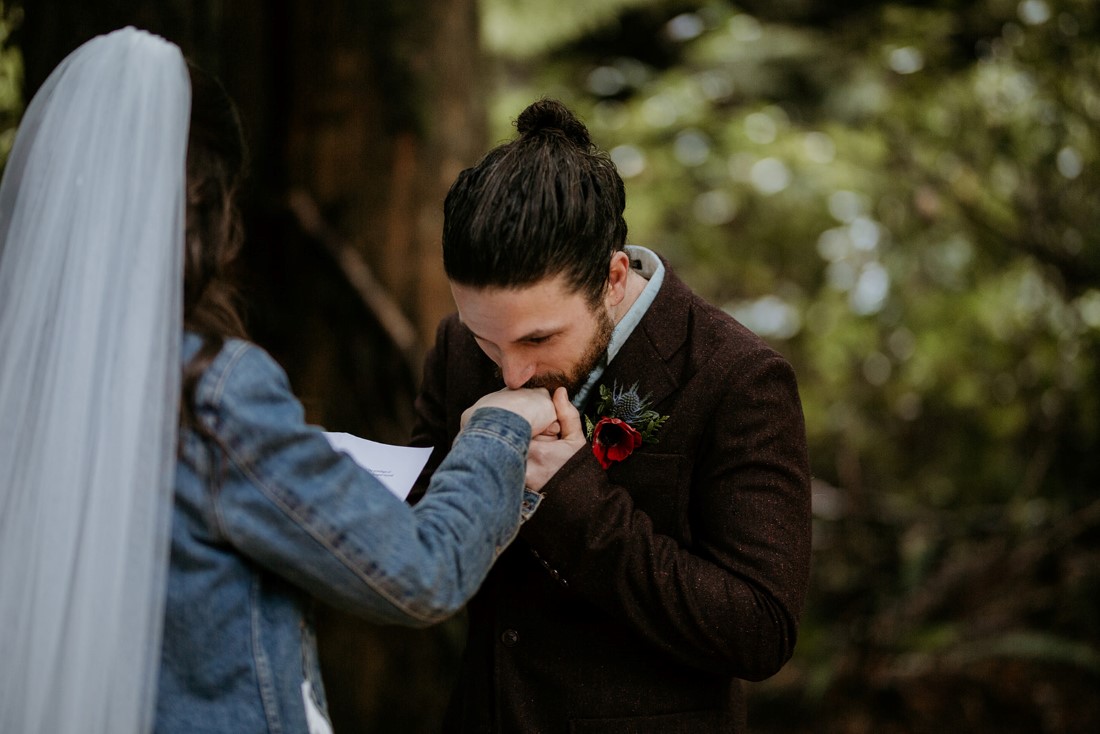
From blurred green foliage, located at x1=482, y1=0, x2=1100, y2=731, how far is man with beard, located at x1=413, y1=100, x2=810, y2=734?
3298 mm

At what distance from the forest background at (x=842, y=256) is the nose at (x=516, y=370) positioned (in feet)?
5.91

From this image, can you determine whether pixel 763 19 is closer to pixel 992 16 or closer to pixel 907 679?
pixel 992 16

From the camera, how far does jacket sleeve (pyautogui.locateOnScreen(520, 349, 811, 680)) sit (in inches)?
72.9

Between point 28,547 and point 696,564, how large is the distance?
3.90ft

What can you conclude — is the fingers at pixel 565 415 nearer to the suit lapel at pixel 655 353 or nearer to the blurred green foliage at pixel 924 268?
the suit lapel at pixel 655 353

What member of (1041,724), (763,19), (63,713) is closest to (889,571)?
(1041,724)

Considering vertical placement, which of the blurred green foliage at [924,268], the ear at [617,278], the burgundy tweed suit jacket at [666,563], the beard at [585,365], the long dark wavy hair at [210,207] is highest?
the long dark wavy hair at [210,207]

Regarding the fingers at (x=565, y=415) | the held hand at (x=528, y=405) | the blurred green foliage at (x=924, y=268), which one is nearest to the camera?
the held hand at (x=528, y=405)

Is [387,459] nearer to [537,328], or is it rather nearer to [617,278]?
[537,328]

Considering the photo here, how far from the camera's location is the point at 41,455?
1518 millimetres

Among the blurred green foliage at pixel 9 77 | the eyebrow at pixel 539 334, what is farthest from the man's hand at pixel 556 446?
the blurred green foliage at pixel 9 77

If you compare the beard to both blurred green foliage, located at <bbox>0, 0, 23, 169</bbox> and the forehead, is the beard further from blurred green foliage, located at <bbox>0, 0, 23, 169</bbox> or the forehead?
blurred green foliage, located at <bbox>0, 0, 23, 169</bbox>

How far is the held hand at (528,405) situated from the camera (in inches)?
72.1

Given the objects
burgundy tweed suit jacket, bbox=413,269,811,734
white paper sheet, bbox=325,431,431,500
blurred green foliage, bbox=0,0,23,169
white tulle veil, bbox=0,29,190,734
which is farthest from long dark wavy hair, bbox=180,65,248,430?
blurred green foliage, bbox=0,0,23,169
